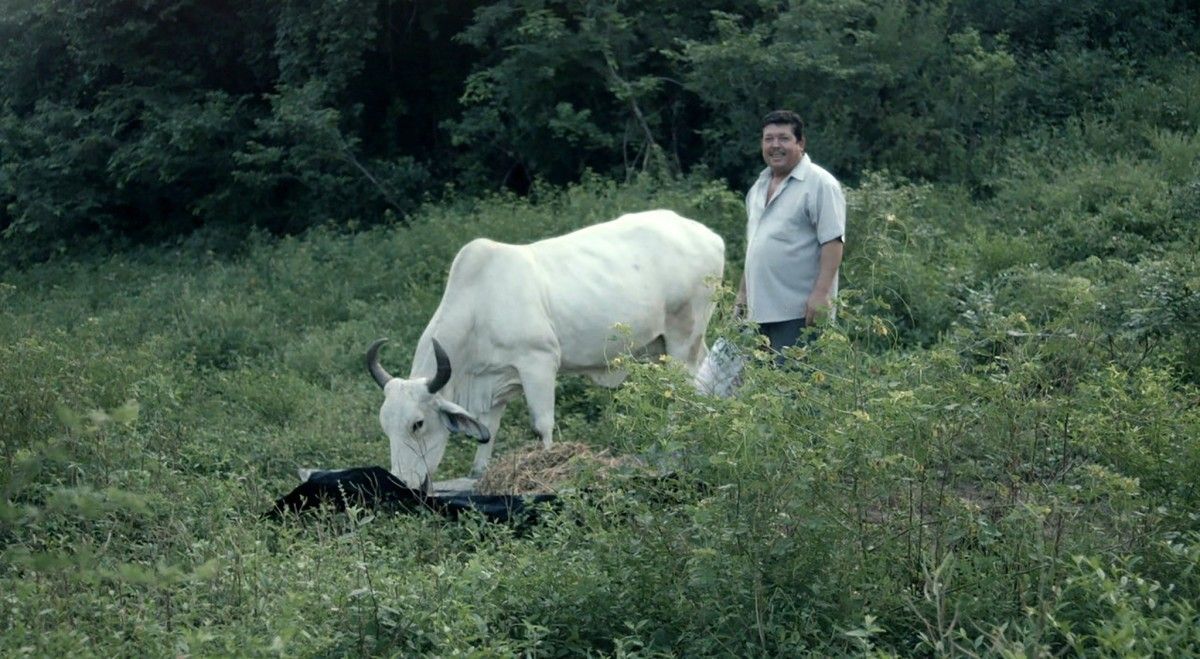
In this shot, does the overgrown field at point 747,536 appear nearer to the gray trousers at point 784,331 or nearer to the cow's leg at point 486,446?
the gray trousers at point 784,331

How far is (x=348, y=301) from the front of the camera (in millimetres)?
12289

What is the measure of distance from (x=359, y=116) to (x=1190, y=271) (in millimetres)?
10902

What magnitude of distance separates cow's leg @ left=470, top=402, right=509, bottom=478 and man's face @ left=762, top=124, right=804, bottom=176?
211cm

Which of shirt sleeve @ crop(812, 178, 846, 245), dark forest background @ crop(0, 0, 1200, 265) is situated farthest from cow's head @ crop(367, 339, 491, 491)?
dark forest background @ crop(0, 0, 1200, 265)

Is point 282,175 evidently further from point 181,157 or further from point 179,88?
point 179,88

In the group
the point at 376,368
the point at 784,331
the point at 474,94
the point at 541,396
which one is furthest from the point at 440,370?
the point at 474,94

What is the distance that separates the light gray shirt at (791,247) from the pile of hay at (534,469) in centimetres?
105

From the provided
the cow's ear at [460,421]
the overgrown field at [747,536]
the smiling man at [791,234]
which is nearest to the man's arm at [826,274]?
the smiling man at [791,234]

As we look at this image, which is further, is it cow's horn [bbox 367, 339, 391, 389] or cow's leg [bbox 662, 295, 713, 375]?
cow's leg [bbox 662, 295, 713, 375]

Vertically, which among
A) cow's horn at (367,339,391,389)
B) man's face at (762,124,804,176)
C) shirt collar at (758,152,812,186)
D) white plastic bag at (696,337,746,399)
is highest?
man's face at (762,124,804,176)

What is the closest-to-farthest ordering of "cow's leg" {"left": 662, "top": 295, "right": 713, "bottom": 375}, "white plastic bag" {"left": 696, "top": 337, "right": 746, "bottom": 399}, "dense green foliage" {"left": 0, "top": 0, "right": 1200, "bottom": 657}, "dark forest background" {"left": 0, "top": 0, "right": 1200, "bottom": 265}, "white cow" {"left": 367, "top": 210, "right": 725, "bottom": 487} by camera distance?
"dense green foliage" {"left": 0, "top": 0, "right": 1200, "bottom": 657}
"white plastic bag" {"left": 696, "top": 337, "right": 746, "bottom": 399}
"white cow" {"left": 367, "top": 210, "right": 725, "bottom": 487}
"cow's leg" {"left": 662, "top": 295, "right": 713, "bottom": 375}
"dark forest background" {"left": 0, "top": 0, "right": 1200, "bottom": 265}

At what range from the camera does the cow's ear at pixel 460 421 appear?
7688 mm

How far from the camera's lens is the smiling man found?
6887 millimetres

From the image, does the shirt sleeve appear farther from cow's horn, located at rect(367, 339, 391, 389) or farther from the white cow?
cow's horn, located at rect(367, 339, 391, 389)
